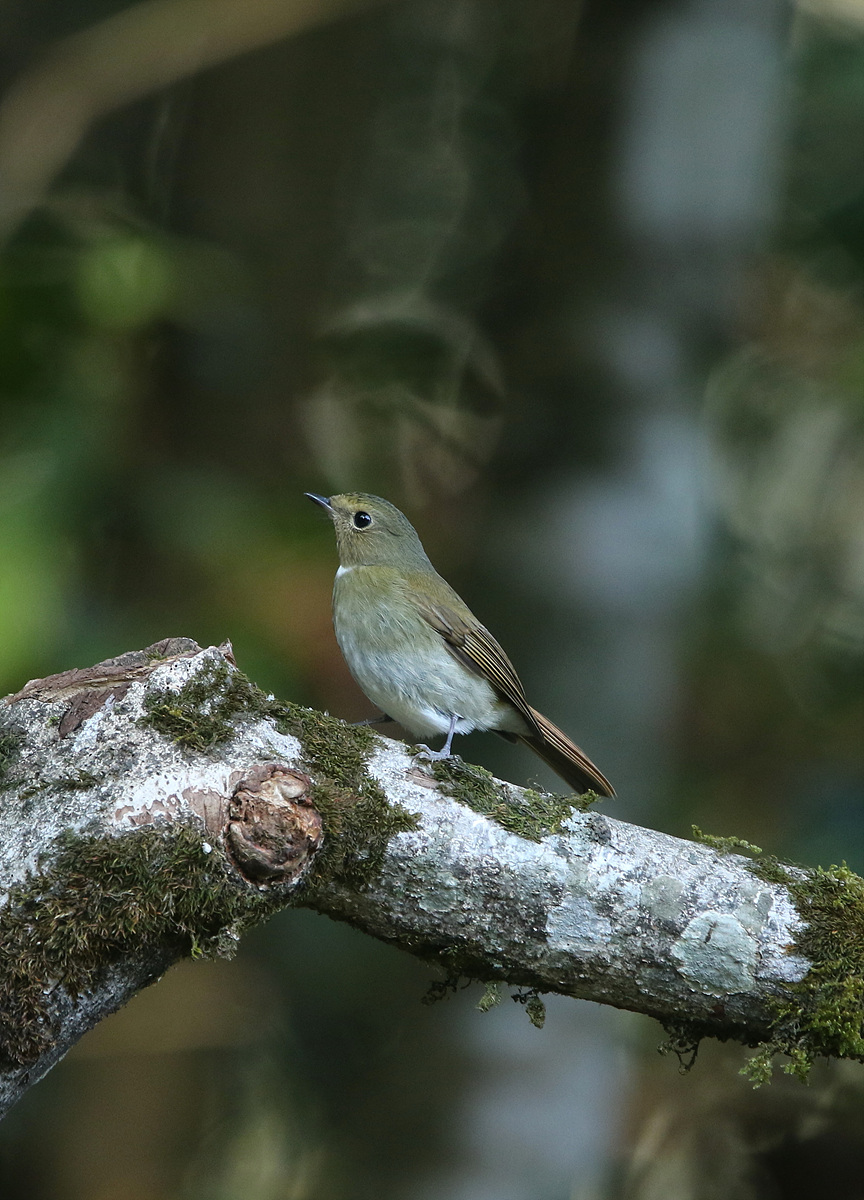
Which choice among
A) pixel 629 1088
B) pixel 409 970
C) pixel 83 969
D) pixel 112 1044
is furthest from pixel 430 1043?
pixel 83 969

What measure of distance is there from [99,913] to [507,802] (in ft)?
2.62

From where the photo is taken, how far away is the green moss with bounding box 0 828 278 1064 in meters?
1.90

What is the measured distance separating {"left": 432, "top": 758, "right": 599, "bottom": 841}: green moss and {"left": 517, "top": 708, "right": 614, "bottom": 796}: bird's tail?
1.43 metres

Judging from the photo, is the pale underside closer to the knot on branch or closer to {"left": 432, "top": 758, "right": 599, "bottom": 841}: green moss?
{"left": 432, "top": 758, "right": 599, "bottom": 841}: green moss

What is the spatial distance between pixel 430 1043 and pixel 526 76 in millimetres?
5715

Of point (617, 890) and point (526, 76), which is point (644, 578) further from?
point (526, 76)

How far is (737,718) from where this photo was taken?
5.95m

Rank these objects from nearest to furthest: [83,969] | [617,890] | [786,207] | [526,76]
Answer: [83,969]
[617,890]
[786,207]
[526,76]

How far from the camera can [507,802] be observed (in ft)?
7.28

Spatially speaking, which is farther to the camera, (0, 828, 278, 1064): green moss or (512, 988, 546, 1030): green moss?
(512, 988, 546, 1030): green moss

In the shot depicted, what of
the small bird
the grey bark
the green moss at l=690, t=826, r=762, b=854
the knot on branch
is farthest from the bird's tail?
the knot on branch

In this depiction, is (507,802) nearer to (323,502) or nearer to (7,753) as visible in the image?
(7,753)

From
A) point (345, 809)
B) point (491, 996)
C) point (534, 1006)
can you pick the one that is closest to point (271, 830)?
point (345, 809)

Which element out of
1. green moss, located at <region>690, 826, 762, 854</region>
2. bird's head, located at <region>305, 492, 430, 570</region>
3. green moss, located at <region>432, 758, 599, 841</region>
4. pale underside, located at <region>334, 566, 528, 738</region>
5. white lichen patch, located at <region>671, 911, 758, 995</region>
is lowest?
pale underside, located at <region>334, 566, 528, 738</region>
